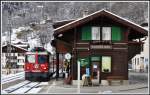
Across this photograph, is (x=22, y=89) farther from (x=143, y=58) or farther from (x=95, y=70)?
(x=143, y=58)

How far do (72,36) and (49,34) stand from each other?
311ft

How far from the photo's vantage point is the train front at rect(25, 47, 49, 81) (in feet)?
135

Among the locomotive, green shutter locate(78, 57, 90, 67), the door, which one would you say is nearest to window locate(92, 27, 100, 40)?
green shutter locate(78, 57, 90, 67)

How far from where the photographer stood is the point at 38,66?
135 feet

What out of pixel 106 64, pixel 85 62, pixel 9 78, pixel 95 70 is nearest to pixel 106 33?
pixel 106 64

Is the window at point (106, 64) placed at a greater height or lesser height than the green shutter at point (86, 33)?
lesser

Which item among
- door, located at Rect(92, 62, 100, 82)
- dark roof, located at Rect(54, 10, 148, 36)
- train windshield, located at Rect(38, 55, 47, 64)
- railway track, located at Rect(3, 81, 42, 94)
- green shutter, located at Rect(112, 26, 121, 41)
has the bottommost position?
railway track, located at Rect(3, 81, 42, 94)

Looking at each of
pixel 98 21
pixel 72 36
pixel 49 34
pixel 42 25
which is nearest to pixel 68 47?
pixel 72 36

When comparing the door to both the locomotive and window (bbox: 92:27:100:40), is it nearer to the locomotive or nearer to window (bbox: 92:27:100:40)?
window (bbox: 92:27:100:40)

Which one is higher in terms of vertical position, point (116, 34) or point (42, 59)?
point (116, 34)

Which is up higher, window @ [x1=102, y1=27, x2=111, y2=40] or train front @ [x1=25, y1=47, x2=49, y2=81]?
window @ [x1=102, y1=27, x2=111, y2=40]

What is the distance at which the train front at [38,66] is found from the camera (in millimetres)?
41094

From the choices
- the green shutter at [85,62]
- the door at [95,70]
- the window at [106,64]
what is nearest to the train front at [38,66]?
the green shutter at [85,62]

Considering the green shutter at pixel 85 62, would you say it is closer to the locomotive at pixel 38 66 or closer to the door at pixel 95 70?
the door at pixel 95 70
